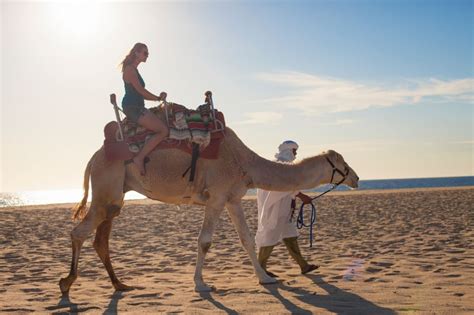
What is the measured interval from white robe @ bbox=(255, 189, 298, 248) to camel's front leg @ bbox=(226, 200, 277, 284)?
0.87 metres

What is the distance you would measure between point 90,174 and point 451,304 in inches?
187

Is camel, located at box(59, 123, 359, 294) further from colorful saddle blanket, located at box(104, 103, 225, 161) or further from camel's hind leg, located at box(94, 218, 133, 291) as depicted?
colorful saddle blanket, located at box(104, 103, 225, 161)

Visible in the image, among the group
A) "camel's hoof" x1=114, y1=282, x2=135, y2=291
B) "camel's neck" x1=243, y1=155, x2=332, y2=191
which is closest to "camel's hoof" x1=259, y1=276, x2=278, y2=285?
"camel's neck" x1=243, y1=155, x2=332, y2=191

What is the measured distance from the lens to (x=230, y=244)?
1204cm

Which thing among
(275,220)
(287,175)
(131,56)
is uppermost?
(131,56)

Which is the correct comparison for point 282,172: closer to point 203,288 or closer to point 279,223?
point 279,223

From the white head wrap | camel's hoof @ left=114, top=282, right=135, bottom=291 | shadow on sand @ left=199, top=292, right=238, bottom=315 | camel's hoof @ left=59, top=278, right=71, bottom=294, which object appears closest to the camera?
shadow on sand @ left=199, top=292, right=238, bottom=315

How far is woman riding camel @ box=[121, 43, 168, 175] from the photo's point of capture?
6.93 meters

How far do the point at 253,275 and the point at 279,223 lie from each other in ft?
2.88

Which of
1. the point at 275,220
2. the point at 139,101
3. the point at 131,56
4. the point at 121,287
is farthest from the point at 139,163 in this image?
the point at 275,220

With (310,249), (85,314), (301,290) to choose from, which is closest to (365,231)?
(310,249)

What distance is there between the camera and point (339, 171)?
745 cm

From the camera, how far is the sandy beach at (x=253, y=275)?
19.2ft

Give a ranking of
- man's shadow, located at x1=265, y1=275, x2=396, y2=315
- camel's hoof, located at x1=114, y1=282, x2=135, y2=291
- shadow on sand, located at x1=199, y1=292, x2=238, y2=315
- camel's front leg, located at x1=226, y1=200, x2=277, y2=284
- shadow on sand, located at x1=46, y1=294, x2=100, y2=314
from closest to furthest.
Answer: man's shadow, located at x1=265, y1=275, x2=396, y2=315 → shadow on sand, located at x1=199, y1=292, x2=238, y2=315 → shadow on sand, located at x1=46, y1=294, x2=100, y2=314 → camel's hoof, located at x1=114, y1=282, x2=135, y2=291 → camel's front leg, located at x1=226, y1=200, x2=277, y2=284
